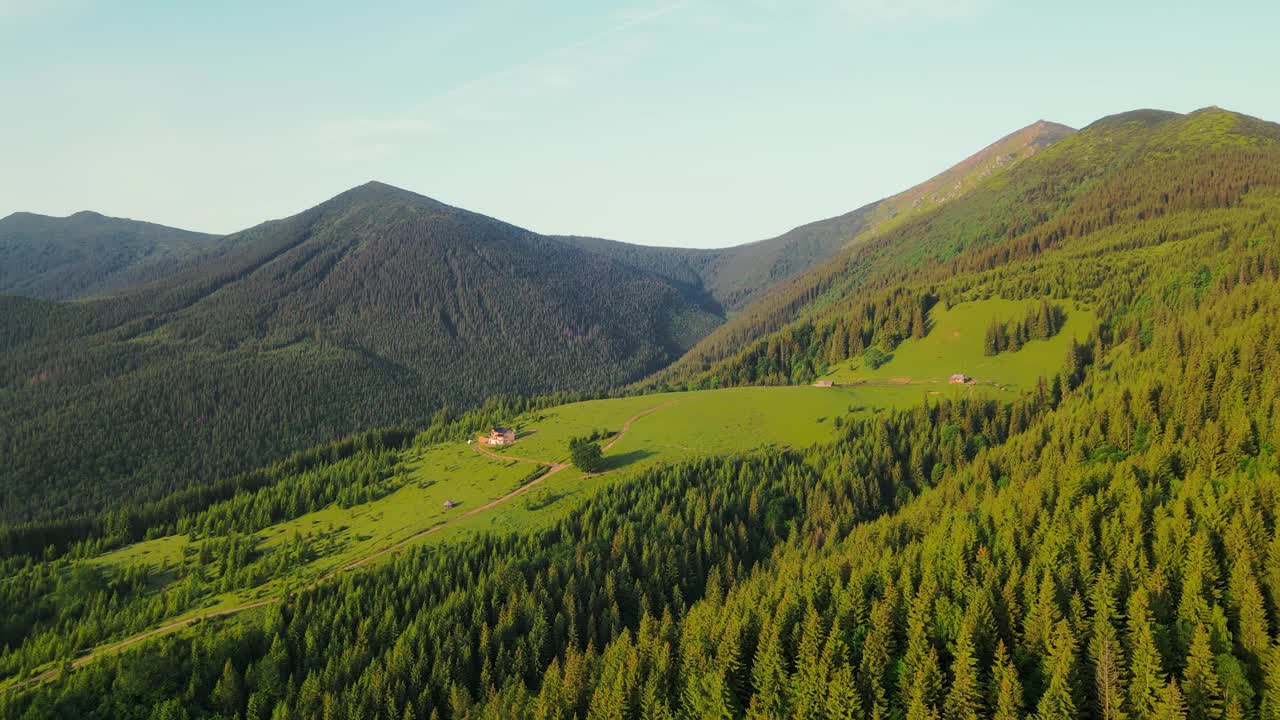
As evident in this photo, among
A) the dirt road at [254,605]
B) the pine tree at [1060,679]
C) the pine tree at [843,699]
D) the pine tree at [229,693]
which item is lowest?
the pine tree at [229,693]

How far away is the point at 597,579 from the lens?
125 m

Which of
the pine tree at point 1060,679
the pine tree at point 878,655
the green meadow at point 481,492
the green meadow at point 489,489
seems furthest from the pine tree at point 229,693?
the pine tree at point 1060,679

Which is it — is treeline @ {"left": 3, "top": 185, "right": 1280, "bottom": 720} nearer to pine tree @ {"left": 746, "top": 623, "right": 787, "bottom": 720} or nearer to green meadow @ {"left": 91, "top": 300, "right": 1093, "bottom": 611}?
pine tree @ {"left": 746, "top": 623, "right": 787, "bottom": 720}

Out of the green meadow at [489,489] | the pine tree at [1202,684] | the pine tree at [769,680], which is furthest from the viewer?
the green meadow at [489,489]

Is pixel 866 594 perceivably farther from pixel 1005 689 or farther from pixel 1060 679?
pixel 1060 679

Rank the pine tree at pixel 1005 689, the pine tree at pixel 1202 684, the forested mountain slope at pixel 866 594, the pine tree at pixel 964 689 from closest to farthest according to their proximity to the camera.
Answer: the pine tree at pixel 1202 684
the pine tree at pixel 1005 689
the pine tree at pixel 964 689
the forested mountain slope at pixel 866 594

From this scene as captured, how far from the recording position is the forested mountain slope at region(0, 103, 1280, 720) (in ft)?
236

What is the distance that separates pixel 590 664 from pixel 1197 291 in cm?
20066

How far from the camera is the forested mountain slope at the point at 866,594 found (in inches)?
2837

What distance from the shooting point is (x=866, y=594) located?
95562mm

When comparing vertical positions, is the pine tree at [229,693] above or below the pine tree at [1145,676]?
below

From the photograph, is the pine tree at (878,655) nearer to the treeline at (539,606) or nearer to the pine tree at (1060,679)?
the pine tree at (1060,679)

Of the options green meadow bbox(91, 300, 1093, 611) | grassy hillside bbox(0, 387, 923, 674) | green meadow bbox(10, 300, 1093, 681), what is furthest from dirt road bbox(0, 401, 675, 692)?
green meadow bbox(91, 300, 1093, 611)

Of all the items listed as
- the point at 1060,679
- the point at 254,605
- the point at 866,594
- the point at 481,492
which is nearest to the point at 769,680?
the point at 866,594
